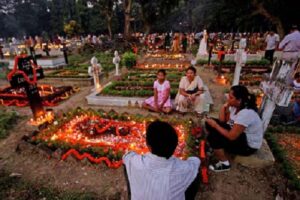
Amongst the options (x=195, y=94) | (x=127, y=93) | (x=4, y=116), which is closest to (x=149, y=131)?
(x=195, y=94)

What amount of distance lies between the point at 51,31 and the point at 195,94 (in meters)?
44.2

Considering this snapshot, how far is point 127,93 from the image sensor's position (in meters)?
6.88

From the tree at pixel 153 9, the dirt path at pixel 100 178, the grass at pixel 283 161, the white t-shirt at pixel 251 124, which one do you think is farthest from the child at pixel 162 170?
the tree at pixel 153 9

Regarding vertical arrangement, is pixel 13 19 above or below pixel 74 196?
above

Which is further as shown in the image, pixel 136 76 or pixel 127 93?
pixel 136 76

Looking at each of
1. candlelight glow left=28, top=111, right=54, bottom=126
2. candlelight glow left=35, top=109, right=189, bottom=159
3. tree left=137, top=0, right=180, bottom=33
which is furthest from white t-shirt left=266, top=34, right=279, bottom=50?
tree left=137, top=0, right=180, bottom=33

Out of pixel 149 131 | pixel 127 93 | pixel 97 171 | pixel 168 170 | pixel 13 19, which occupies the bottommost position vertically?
pixel 97 171

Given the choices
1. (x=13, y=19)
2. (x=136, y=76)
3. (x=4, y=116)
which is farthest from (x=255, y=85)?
(x=13, y=19)

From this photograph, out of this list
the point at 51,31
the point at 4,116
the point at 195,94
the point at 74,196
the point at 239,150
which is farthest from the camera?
the point at 51,31

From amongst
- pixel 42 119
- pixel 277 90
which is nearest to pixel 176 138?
pixel 277 90

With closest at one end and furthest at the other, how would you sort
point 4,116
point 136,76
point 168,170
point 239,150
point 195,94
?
point 168,170, point 239,150, point 195,94, point 4,116, point 136,76

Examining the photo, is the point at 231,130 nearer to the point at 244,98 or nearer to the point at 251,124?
the point at 251,124

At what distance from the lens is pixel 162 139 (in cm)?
147

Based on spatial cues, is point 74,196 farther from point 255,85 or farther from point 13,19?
point 13,19
